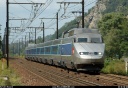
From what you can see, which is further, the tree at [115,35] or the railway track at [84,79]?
the tree at [115,35]

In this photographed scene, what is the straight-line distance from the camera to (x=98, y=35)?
102 ft

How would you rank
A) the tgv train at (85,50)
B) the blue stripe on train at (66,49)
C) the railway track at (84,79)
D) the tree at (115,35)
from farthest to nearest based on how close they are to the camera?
the tree at (115,35) < the blue stripe on train at (66,49) < the tgv train at (85,50) < the railway track at (84,79)

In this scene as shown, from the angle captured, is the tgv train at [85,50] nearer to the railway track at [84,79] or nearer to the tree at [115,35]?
the railway track at [84,79]

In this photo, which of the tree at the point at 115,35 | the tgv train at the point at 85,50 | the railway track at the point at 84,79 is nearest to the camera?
the railway track at the point at 84,79

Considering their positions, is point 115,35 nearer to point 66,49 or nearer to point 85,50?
point 66,49

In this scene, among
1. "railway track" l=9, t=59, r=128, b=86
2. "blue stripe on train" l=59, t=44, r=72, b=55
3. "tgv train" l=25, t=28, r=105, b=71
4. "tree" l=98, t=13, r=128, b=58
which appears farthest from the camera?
"tree" l=98, t=13, r=128, b=58

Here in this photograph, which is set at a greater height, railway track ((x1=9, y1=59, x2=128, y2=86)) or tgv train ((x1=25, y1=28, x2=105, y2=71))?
tgv train ((x1=25, y1=28, x2=105, y2=71))

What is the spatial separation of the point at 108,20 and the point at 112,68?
9213 cm

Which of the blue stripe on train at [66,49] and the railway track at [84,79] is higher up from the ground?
the blue stripe on train at [66,49]

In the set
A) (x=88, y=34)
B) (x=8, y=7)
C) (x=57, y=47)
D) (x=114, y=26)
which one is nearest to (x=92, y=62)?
(x=88, y=34)

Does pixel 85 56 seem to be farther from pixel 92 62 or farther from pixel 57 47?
pixel 57 47

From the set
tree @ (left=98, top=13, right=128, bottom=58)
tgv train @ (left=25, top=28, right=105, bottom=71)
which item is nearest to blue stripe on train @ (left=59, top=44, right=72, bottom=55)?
tgv train @ (left=25, top=28, right=105, bottom=71)

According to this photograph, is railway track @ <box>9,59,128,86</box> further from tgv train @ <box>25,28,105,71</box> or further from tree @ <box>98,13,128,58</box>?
tree @ <box>98,13,128,58</box>

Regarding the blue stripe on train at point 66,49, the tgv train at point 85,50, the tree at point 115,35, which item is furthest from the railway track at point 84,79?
the tree at point 115,35
